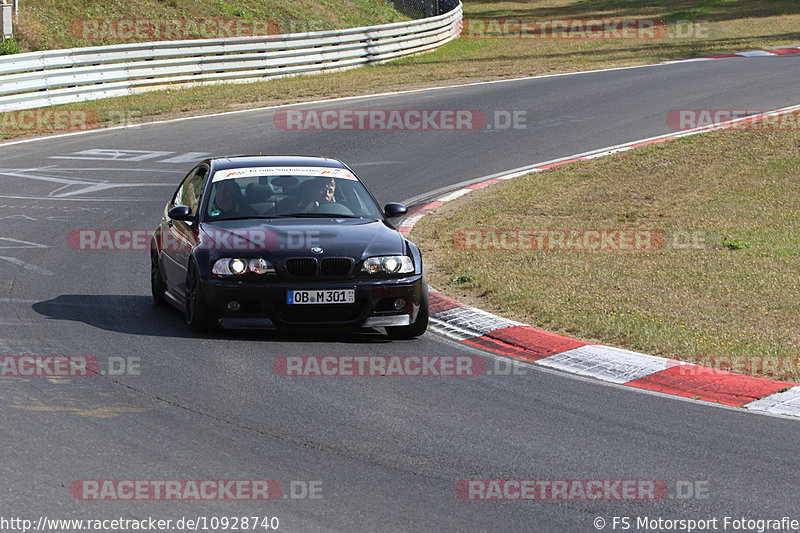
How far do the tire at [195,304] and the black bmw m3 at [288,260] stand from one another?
0.01 metres

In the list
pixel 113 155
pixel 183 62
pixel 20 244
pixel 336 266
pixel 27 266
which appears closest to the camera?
pixel 336 266

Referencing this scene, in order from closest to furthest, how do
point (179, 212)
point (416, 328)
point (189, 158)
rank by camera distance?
point (416, 328)
point (179, 212)
point (189, 158)

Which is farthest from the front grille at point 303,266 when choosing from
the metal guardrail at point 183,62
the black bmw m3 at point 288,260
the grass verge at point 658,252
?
the metal guardrail at point 183,62

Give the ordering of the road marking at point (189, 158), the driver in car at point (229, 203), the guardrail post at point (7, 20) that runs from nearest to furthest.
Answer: the driver in car at point (229, 203), the road marking at point (189, 158), the guardrail post at point (7, 20)

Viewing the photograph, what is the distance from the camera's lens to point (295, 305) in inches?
348

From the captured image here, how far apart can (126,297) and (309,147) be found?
900cm

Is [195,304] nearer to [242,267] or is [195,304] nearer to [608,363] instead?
[242,267]

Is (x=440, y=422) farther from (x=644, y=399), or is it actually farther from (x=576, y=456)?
(x=644, y=399)

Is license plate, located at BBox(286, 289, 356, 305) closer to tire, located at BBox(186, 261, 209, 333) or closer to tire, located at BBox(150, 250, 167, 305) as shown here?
tire, located at BBox(186, 261, 209, 333)

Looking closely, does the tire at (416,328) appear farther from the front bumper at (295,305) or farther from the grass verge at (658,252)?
the grass verge at (658,252)

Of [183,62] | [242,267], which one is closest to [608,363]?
[242,267]

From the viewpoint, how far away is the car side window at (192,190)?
1033cm

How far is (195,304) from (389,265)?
63.9 inches

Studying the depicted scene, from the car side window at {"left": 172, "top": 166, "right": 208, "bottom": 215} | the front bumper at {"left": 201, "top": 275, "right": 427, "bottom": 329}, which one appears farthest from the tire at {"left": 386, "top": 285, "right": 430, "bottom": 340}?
the car side window at {"left": 172, "top": 166, "right": 208, "bottom": 215}
